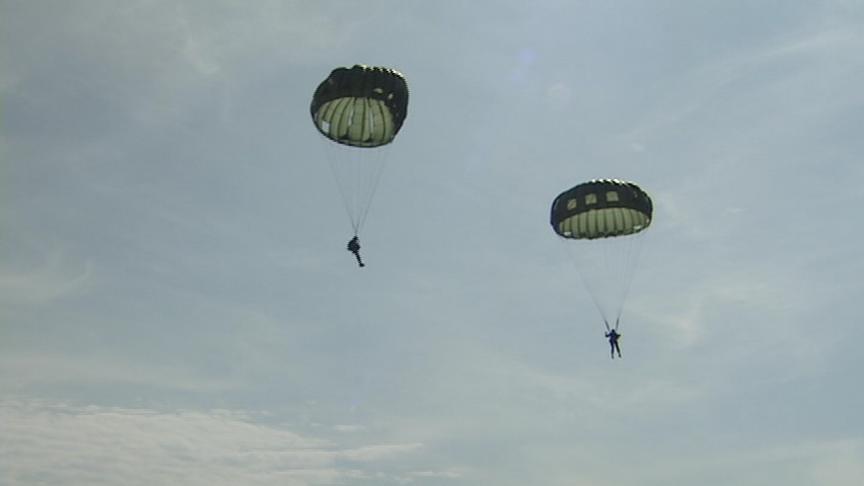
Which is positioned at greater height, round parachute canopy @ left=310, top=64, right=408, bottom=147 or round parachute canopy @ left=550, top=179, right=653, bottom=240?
round parachute canopy @ left=310, top=64, right=408, bottom=147

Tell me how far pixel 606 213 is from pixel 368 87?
15.5m

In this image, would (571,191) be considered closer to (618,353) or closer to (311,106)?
(618,353)

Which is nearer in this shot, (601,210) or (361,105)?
(361,105)

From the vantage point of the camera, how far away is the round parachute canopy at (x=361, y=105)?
42.1 metres

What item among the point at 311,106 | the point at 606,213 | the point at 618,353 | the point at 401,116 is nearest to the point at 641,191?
the point at 606,213

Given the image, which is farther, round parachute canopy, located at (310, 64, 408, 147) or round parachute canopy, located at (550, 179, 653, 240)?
round parachute canopy, located at (550, 179, 653, 240)

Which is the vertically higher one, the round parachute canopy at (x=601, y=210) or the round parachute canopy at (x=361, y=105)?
Answer: the round parachute canopy at (x=361, y=105)

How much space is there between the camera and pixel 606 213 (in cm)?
4884

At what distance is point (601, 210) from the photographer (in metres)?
48.2

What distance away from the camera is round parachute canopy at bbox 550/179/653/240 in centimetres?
4659

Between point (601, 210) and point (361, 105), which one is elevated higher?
point (361, 105)

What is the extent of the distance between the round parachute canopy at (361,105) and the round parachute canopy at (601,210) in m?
10.3

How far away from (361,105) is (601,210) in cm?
1450

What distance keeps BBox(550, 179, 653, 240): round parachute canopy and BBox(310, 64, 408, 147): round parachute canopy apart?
10269 millimetres
